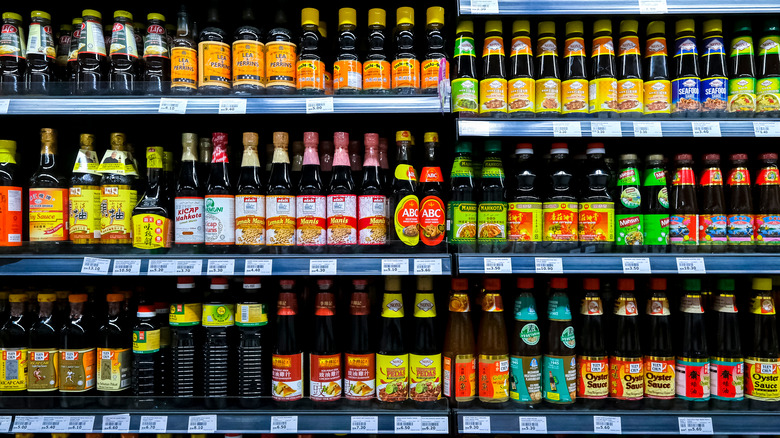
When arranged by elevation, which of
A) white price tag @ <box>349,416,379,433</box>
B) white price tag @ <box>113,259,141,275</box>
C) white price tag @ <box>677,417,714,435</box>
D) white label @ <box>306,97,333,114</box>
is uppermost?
white label @ <box>306,97,333,114</box>

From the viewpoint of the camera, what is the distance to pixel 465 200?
1683 millimetres

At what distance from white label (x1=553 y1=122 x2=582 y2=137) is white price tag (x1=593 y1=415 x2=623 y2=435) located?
95 centimetres

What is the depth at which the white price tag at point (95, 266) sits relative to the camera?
153 centimetres

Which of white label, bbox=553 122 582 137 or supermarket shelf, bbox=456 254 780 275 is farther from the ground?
white label, bbox=553 122 582 137

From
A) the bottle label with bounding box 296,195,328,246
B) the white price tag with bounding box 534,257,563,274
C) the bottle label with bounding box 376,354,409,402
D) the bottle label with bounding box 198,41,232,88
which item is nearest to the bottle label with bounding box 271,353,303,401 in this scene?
the bottle label with bounding box 376,354,409,402

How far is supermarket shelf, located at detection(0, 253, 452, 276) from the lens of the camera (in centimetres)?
154

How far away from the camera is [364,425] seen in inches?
61.1

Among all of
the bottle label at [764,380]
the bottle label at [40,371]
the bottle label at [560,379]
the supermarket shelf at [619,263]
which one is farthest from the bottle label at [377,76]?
the bottle label at [764,380]

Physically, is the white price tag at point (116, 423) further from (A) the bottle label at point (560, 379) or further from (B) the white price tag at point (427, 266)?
(A) the bottle label at point (560, 379)

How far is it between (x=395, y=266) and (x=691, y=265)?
989 millimetres

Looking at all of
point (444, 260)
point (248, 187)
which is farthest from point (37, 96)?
point (444, 260)

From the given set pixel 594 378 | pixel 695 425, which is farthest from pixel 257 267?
pixel 695 425

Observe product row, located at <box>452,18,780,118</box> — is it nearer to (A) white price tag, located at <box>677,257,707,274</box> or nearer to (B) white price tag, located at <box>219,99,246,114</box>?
(A) white price tag, located at <box>677,257,707,274</box>

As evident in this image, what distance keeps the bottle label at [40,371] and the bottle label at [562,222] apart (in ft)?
5.95
